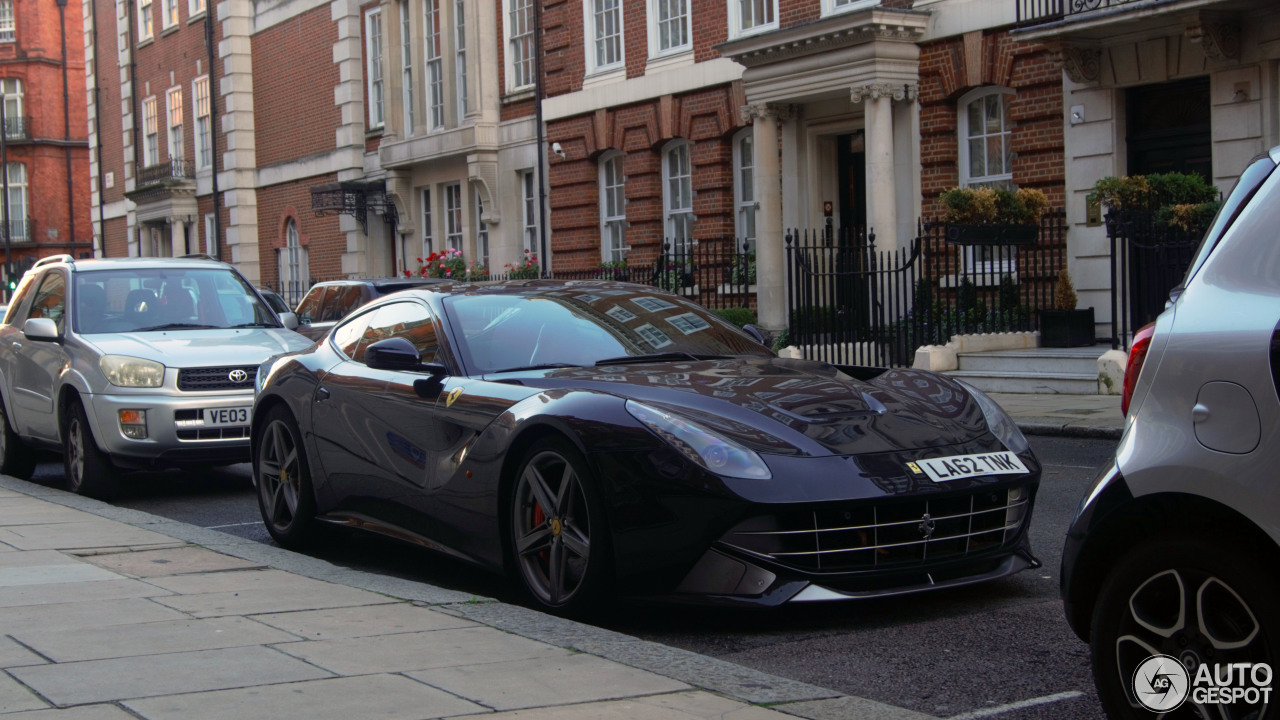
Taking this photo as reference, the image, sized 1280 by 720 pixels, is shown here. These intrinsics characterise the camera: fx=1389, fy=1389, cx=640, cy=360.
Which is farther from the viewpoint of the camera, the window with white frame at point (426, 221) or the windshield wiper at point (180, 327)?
the window with white frame at point (426, 221)

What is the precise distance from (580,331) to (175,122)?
4093 cm

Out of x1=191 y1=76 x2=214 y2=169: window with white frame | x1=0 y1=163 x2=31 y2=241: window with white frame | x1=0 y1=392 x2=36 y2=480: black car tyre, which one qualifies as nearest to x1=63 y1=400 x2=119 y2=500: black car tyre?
x1=0 y1=392 x2=36 y2=480: black car tyre

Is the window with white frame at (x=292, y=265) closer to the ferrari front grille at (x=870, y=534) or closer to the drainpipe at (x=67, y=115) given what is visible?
the drainpipe at (x=67, y=115)

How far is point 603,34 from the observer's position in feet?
86.3

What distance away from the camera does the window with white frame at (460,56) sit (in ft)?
98.7

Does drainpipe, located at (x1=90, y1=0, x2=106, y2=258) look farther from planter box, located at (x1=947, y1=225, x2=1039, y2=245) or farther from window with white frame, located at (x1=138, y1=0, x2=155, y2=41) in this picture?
planter box, located at (x1=947, y1=225, x2=1039, y2=245)

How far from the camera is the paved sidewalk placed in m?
4.09

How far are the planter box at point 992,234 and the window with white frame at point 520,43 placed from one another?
13891 millimetres

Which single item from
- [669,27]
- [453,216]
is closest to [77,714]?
[669,27]

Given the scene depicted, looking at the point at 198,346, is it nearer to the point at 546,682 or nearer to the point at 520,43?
the point at 546,682

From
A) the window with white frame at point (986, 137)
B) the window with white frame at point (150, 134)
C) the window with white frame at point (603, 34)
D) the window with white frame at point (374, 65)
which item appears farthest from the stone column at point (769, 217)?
the window with white frame at point (150, 134)

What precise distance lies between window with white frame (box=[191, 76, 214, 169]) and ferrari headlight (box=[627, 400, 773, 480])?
3886cm

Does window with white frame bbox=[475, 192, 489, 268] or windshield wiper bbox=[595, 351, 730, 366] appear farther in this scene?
window with white frame bbox=[475, 192, 489, 268]

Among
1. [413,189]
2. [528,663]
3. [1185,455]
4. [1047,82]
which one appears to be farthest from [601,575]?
[413,189]
